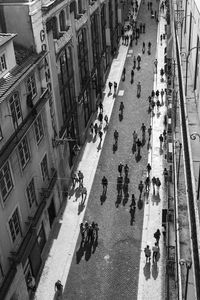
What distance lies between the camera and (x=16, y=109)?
2580 cm

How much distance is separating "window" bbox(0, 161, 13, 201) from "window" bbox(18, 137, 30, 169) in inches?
83.6

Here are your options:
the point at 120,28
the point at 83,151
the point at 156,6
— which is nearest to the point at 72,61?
the point at 83,151

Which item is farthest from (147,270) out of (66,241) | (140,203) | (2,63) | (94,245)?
(2,63)

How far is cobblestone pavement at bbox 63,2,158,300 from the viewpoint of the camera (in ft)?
Result: 95.3

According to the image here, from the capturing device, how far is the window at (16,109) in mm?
25109

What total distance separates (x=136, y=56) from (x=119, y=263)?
4585cm

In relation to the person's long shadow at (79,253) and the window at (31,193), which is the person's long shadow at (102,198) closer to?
the person's long shadow at (79,253)

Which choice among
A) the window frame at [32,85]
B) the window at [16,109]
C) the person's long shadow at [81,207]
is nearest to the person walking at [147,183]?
the person's long shadow at [81,207]

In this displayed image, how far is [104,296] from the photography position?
28.4 m

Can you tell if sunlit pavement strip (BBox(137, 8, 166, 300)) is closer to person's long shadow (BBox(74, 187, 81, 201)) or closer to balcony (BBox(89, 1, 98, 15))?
person's long shadow (BBox(74, 187, 81, 201))

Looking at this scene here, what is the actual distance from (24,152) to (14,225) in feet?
16.3

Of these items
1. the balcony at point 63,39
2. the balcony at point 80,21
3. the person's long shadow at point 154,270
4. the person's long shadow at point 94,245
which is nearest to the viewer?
the person's long shadow at point 154,270

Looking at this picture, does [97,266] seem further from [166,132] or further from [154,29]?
[154,29]

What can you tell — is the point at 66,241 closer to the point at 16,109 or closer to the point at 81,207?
the point at 81,207
